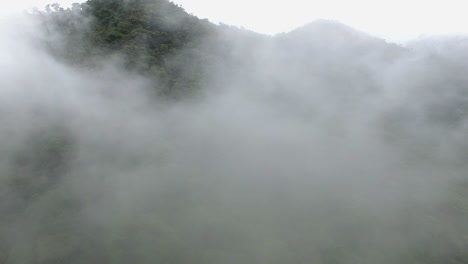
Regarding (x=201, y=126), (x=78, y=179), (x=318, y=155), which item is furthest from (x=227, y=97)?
(x=78, y=179)

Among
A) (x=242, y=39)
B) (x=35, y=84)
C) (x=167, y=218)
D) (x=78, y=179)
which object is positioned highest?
(x=242, y=39)

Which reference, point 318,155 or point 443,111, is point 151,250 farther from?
point 443,111

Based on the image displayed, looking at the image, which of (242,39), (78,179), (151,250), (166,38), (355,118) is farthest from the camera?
(242,39)

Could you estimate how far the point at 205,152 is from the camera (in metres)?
14.3

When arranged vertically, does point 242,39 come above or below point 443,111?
above

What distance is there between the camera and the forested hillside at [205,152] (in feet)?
34.6

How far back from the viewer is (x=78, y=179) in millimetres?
11812

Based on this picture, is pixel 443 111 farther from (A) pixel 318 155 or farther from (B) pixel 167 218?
(B) pixel 167 218

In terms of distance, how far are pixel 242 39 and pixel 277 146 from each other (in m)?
8.87

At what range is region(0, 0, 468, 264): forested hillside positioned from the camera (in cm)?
1055

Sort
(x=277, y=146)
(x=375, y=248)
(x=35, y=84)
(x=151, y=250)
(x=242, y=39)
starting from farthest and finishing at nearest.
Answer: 1. (x=242, y=39)
2. (x=277, y=146)
3. (x=35, y=84)
4. (x=375, y=248)
5. (x=151, y=250)

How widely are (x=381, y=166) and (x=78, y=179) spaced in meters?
12.2

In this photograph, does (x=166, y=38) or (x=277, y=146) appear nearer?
(x=277, y=146)

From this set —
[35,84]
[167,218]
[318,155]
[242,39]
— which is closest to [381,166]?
[318,155]
